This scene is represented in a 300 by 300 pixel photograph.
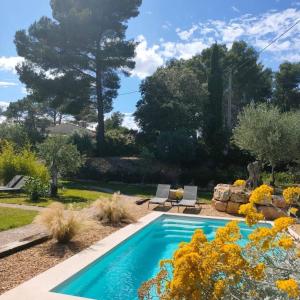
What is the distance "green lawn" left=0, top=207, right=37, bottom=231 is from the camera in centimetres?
871

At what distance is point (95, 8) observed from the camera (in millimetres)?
26125

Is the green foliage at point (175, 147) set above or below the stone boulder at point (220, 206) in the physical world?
above

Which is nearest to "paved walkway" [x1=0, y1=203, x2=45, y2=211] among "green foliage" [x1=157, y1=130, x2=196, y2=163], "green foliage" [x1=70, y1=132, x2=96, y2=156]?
"green foliage" [x1=157, y1=130, x2=196, y2=163]

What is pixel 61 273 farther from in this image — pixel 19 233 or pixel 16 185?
pixel 16 185

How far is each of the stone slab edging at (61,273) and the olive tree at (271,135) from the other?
343 inches

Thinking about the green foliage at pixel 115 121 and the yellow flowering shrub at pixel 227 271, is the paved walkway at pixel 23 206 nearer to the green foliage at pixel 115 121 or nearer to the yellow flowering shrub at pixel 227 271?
the yellow flowering shrub at pixel 227 271

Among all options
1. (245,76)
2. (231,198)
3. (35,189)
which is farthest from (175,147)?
(245,76)

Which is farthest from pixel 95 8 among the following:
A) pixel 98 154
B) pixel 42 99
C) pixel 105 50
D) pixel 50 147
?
pixel 50 147

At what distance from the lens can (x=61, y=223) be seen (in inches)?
291

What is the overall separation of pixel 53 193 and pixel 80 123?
160 feet

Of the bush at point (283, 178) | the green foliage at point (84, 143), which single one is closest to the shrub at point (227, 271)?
the bush at point (283, 178)

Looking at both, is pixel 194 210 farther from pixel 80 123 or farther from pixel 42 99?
pixel 80 123

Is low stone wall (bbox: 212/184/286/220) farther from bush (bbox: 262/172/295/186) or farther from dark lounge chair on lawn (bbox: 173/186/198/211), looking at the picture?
bush (bbox: 262/172/295/186)

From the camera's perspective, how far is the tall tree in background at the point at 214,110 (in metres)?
25.2
